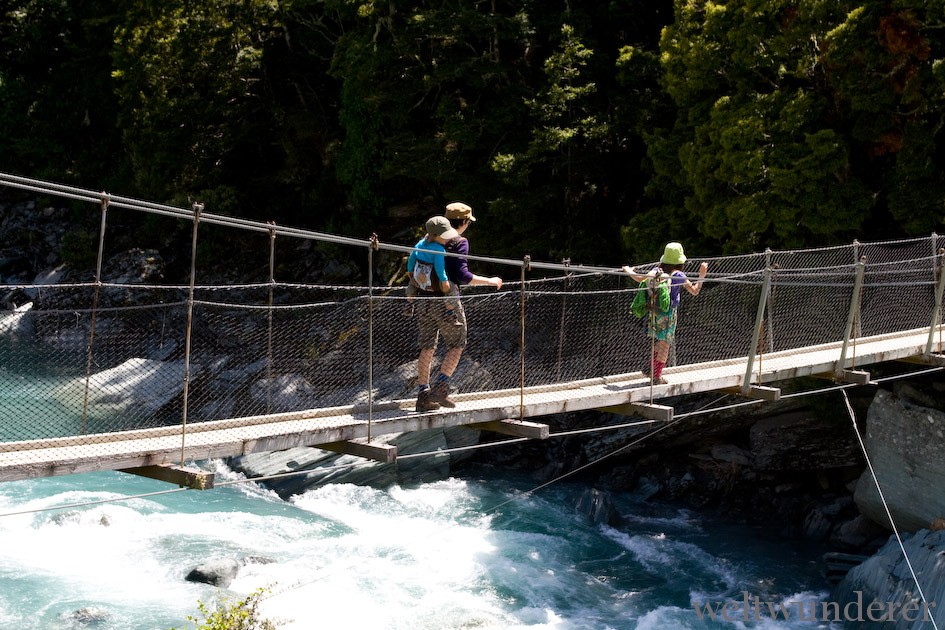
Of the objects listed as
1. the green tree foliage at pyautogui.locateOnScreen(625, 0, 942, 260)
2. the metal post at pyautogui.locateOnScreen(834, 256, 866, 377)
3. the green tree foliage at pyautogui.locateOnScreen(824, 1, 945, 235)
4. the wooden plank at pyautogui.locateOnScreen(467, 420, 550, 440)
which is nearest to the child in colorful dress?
the wooden plank at pyautogui.locateOnScreen(467, 420, 550, 440)

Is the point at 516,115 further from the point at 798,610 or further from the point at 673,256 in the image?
the point at 798,610

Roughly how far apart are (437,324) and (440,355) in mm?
2750

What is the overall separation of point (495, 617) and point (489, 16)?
7.87 metres

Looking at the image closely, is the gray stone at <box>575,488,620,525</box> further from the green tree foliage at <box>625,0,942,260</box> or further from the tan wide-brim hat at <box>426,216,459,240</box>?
the tan wide-brim hat at <box>426,216,459,240</box>

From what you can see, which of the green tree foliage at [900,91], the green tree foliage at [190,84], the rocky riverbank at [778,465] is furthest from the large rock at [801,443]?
the green tree foliage at [190,84]

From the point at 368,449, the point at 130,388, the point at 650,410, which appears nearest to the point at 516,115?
the point at 130,388

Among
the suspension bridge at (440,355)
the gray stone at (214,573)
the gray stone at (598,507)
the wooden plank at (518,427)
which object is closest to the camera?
the suspension bridge at (440,355)

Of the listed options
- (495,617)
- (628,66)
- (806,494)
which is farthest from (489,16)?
(495,617)

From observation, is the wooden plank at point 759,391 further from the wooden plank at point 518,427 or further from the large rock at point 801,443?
the large rock at point 801,443

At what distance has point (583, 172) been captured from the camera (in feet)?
42.0

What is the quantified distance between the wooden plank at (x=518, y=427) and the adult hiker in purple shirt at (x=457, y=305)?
0.30 metres

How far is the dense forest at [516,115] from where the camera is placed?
973 centimetres

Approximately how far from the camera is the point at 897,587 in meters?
8.02

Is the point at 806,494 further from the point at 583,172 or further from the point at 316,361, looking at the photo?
the point at 316,361
